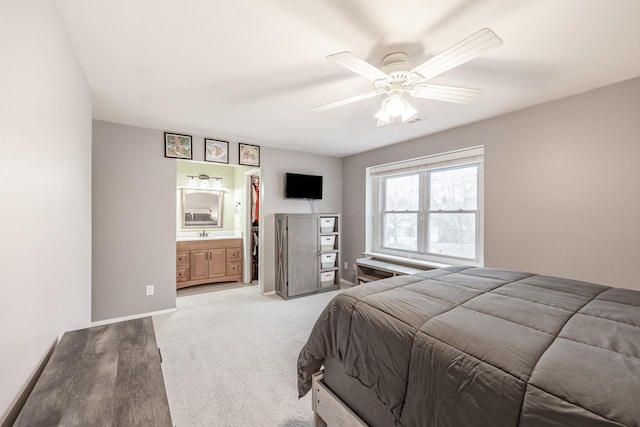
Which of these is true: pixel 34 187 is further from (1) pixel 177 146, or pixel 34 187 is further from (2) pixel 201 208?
(2) pixel 201 208

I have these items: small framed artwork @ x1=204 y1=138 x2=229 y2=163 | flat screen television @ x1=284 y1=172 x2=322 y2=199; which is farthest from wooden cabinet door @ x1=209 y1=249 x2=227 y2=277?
small framed artwork @ x1=204 y1=138 x2=229 y2=163

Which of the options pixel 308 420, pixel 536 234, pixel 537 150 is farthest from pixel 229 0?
pixel 536 234

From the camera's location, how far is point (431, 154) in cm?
363

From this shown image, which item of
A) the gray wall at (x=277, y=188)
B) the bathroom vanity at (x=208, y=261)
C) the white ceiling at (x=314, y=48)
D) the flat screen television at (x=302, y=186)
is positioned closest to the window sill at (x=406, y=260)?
the gray wall at (x=277, y=188)

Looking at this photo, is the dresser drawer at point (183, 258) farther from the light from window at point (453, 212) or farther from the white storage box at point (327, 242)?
the light from window at point (453, 212)

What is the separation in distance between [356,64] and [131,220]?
3.23 m

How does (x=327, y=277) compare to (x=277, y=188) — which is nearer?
(x=277, y=188)

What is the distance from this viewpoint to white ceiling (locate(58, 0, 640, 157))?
141cm

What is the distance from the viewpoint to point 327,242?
457cm

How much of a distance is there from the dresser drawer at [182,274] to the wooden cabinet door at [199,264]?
0.25 feet

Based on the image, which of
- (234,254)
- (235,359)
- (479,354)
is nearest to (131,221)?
(234,254)

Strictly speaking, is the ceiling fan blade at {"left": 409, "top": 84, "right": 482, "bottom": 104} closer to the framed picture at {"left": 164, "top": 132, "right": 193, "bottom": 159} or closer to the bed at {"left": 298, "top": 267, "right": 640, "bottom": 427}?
the bed at {"left": 298, "top": 267, "right": 640, "bottom": 427}

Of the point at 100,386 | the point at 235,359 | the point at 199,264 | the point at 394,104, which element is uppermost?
the point at 394,104

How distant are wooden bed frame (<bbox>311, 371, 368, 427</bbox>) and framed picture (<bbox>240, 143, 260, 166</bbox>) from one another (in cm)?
318
